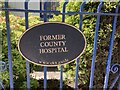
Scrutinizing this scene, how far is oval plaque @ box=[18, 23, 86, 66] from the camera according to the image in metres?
2.22

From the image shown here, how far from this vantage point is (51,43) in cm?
226

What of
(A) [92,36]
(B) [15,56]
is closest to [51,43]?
(A) [92,36]

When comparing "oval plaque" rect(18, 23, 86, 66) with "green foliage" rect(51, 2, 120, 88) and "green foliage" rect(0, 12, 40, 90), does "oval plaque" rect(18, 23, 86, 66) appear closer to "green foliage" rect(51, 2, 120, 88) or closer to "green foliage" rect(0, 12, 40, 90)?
"green foliage" rect(51, 2, 120, 88)

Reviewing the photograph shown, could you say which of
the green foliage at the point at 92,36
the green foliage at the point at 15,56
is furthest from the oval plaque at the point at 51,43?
the green foliage at the point at 15,56

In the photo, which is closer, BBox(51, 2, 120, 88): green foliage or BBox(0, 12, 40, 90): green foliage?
BBox(51, 2, 120, 88): green foliage

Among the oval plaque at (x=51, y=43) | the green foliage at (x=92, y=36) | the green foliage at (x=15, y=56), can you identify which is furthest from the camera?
the green foliage at (x=15, y=56)

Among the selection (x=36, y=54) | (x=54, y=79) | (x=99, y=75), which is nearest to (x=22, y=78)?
(x=54, y=79)

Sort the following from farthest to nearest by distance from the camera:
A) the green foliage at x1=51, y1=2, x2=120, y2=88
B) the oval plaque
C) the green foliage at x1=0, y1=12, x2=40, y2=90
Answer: the green foliage at x1=0, y1=12, x2=40, y2=90
the green foliage at x1=51, y1=2, x2=120, y2=88
the oval plaque

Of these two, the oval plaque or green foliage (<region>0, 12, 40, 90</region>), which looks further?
green foliage (<region>0, 12, 40, 90</region>)

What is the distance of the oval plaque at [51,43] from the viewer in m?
2.22

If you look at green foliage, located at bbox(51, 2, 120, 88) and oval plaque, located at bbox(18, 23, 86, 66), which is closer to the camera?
oval plaque, located at bbox(18, 23, 86, 66)

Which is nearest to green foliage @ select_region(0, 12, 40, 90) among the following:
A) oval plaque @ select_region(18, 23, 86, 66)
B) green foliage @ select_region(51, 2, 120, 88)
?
green foliage @ select_region(51, 2, 120, 88)

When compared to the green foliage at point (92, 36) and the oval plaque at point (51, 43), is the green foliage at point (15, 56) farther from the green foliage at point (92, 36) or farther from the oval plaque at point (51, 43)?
the oval plaque at point (51, 43)

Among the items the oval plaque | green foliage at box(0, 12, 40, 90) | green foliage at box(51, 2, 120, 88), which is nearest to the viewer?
the oval plaque
